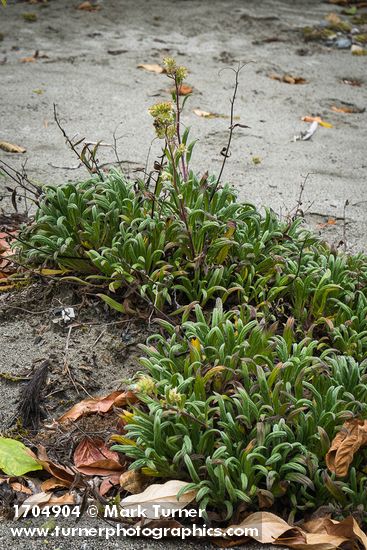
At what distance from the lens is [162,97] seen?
609cm

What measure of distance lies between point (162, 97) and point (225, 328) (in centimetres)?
366

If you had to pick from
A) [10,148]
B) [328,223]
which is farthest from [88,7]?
[328,223]

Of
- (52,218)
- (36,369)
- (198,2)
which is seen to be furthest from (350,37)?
(36,369)

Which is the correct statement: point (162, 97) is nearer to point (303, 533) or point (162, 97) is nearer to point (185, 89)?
point (185, 89)

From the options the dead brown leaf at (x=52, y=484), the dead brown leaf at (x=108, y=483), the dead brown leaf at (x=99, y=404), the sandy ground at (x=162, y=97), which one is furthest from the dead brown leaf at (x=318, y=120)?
the dead brown leaf at (x=52, y=484)

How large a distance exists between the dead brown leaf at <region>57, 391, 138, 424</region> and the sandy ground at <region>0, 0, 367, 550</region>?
10 cm

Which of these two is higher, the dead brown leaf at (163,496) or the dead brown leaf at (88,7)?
the dead brown leaf at (88,7)

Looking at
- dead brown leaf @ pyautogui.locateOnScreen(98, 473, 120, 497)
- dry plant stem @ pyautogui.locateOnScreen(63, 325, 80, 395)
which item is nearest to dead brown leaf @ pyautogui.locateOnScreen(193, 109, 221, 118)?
dry plant stem @ pyautogui.locateOnScreen(63, 325, 80, 395)

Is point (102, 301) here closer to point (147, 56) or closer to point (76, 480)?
point (76, 480)

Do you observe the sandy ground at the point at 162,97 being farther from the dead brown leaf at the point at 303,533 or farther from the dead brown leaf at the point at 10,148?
the dead brown leaf at the point at 303,533

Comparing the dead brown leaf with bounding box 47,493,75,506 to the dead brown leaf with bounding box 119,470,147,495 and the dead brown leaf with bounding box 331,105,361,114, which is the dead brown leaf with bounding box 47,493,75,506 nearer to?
the dead brown leaf with bounding box 119,470,147,495

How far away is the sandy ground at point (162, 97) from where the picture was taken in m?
3.26

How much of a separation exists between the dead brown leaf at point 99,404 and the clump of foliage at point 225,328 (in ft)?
0.38

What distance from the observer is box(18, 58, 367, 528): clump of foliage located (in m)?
2.47
